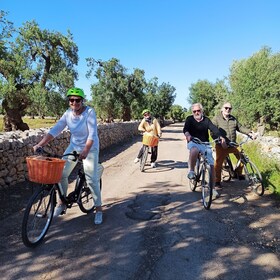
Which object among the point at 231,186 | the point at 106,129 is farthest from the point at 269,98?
the point at 231,186

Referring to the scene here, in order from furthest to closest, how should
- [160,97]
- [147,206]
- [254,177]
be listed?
[160,97] → [254,177] → [147,206]

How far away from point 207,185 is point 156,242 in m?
2.01

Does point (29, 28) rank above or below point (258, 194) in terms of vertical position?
above

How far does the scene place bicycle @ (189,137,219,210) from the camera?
531 cm

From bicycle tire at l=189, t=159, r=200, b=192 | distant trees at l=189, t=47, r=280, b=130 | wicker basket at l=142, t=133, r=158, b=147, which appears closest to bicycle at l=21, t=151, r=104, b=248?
bicycle tire at l=189, t=159, r=200, b=192

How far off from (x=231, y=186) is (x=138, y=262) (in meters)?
4.33

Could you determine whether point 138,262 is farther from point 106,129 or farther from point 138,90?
point 138,90

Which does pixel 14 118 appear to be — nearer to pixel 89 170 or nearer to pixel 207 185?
pixel 89 170

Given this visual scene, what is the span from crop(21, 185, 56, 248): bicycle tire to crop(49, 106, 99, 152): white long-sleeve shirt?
840 mm

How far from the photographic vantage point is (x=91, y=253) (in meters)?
3.63

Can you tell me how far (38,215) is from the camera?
13.0ft

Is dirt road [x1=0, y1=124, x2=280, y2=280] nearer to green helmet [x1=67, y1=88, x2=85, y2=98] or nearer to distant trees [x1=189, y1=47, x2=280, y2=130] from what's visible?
green helmet [x1=67, y1=88, x2=85, y2=98]

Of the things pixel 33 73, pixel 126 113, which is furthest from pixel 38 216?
pixel 126 113

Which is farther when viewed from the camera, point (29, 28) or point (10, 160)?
point (29, 28)
